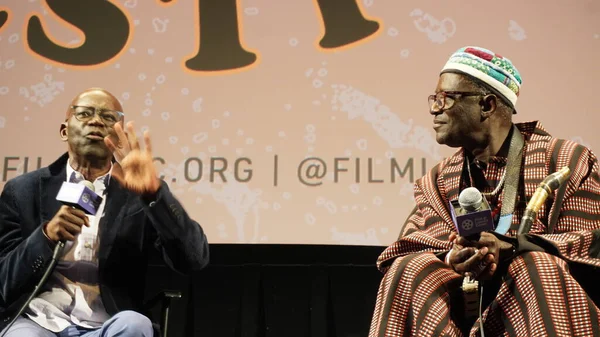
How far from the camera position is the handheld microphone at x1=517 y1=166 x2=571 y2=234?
2447 millimetres

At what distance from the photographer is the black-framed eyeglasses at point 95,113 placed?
3129 mm

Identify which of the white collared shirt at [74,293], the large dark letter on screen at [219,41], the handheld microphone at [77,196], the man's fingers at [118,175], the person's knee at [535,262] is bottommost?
the white collared shirt at [74,293]

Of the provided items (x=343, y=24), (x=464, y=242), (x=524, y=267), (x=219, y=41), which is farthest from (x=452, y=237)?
(x=219, y=41)

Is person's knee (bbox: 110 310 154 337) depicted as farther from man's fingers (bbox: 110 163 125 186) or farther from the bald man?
man's fingers (bbox: 110 163 125 186)

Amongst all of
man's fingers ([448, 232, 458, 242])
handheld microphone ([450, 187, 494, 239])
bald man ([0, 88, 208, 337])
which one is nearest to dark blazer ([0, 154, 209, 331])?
bald man ([0, 88, 208, 337])

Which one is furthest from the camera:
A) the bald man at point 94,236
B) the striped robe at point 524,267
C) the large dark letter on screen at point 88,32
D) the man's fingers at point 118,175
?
the large dark letter on screen at point 88,32

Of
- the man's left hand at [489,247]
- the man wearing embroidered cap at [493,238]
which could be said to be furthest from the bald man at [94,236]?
the man's left hand at [489,247]

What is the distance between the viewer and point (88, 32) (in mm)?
4301

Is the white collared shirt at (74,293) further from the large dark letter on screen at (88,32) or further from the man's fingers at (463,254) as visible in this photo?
the large dark letter on screen at (88,32)

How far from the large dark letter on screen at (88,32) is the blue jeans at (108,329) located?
186 centimetres

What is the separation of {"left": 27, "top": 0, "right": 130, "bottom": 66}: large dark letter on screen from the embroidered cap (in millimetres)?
2036

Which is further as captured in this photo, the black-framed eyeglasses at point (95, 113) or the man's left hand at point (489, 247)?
the black-framed eyeglasses at point (95, 113)

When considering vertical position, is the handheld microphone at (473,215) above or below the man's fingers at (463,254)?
above

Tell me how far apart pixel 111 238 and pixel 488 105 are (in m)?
1.44
